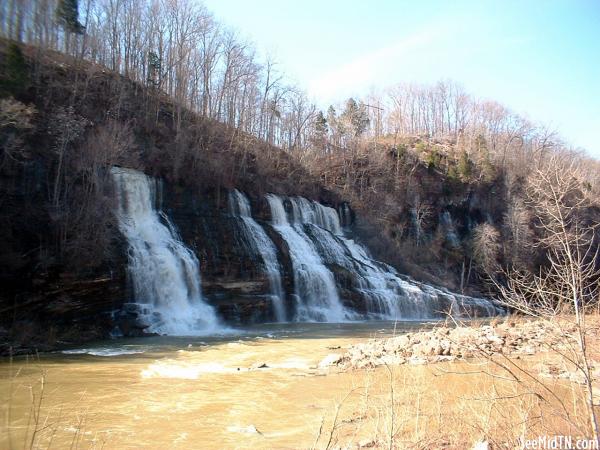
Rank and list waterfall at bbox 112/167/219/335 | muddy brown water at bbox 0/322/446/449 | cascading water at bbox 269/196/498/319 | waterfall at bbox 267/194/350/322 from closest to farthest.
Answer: muddy brown water at bbox 0/322/446/449
waterfall at bbox 112/167/219/335
waterfall at bbox 267/194/350/322
cascading water at bbox 269/196/498/319

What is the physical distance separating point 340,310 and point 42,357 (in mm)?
17045

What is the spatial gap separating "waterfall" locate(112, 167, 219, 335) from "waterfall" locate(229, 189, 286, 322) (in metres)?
4.32

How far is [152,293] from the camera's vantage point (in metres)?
20.6

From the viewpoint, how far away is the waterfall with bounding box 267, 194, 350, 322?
1027 inches

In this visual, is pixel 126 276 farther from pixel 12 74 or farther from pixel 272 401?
pixel 272 401

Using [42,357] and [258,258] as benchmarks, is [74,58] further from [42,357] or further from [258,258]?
[42,357]

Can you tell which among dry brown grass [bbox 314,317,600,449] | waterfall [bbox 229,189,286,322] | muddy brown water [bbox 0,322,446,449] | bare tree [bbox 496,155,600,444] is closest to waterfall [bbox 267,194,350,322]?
waterfall [bbox 229,189,286,322]

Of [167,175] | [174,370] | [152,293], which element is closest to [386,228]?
[167,175]

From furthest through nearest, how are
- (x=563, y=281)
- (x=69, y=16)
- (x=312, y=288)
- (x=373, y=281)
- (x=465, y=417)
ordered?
1. (x=69, y=16)
2. (x=373, y=281)
3. (x=312, y=288)
4. (x=465, y=417)
5. (x=563, y=281)

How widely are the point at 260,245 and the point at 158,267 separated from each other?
7.66 metres

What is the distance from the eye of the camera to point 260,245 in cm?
2770

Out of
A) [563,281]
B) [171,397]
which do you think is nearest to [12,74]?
[171,397]

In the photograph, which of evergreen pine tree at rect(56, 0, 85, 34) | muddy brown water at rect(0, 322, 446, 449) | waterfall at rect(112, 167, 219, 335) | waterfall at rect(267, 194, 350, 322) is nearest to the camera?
muddy brown water at rect(0, 322, 446, 449)

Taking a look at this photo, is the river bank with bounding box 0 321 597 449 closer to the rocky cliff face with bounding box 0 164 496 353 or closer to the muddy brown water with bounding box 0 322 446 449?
the muddy brown water with bounding box 0 322 446 449
